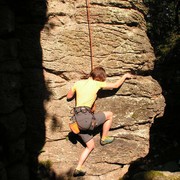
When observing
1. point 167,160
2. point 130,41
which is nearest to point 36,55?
point 130,41

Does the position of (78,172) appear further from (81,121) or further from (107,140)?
(81,121)

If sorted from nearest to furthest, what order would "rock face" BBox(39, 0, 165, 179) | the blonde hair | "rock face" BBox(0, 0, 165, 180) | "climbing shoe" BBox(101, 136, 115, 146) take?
the blonde hair < "rock face" BBox(0, 0, 165, 180) < "rock face" BBox(39, 0, 165, 179) < "climbing shoe" BBox(101, 136, 115, 146)

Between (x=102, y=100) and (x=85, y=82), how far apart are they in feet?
2.10

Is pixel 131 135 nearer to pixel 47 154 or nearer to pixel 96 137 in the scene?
pixel 96 137

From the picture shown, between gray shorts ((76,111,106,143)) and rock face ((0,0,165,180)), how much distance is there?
391mm

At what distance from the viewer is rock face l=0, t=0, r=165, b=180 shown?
658cm

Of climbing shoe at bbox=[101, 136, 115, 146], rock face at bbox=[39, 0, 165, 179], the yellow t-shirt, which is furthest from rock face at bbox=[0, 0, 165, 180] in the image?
the yellow t-shirt

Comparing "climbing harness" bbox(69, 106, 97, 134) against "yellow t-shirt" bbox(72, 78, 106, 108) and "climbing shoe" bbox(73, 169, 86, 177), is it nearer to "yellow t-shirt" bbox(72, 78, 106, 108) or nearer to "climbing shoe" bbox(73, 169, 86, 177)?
"yellow t-shirt" bbox(72, 78, 106, 108)

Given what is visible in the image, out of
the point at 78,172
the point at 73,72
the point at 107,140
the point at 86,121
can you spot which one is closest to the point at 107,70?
the point at 73,72

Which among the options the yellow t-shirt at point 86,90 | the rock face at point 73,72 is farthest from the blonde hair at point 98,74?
the rock face at point 73,72

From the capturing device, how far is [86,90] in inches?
253

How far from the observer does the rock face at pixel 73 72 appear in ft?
21.6

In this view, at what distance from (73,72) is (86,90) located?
22.8 inches

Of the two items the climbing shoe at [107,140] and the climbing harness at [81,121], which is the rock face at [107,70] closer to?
the climbing shoe at [107,140]
